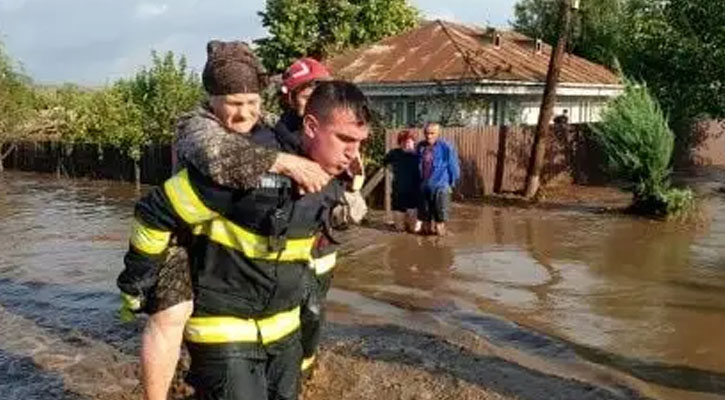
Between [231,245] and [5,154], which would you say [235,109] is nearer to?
[231,245]

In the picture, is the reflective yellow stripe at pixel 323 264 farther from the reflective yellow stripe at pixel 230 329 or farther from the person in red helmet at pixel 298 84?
the reflective yellow stripe at pixel 230 329

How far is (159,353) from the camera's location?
3.45m

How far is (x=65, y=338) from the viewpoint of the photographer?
25.4ft

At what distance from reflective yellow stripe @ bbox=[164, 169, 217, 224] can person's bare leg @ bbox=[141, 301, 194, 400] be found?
0.42 meters

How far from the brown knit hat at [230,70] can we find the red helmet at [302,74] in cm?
115

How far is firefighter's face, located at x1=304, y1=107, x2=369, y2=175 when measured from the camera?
3.13 meters

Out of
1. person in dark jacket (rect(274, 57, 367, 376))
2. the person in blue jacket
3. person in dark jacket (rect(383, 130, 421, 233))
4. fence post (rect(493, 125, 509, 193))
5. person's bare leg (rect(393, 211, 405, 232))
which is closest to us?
person in dark jacket (rect(274, 57, 367, 376))

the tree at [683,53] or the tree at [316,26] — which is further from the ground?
the tree at [316,26]

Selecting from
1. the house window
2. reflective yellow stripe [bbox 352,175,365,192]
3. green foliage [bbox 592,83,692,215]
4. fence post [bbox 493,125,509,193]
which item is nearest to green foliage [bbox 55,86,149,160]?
the house window

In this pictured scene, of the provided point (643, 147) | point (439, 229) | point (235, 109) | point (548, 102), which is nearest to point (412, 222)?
point (439, 229)

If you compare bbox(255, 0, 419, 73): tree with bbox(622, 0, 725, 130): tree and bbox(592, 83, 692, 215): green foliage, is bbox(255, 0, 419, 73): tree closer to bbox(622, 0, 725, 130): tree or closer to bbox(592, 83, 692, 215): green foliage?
bbox(622, 0, 725, 130): tree

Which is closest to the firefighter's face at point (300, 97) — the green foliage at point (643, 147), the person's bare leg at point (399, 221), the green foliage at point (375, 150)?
the person's bare leg at point (399, 221)

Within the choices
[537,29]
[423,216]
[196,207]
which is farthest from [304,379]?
[537,29]

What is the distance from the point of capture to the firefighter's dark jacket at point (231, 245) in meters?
3.15
